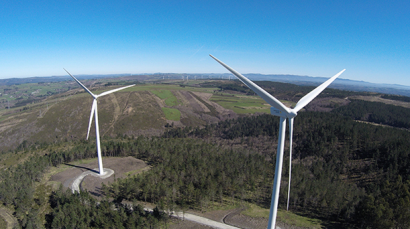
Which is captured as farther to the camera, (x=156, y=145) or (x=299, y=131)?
(x=299, y=131)

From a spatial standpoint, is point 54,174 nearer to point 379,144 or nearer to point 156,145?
point 156,145

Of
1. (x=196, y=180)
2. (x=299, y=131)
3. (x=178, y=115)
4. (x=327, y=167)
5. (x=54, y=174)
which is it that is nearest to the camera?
(x=196, y=180)

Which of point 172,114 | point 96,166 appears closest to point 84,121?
point 172,114

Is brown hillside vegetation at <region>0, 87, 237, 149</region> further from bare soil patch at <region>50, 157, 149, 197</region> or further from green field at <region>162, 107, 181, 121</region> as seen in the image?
bare soil patch at <region>50, 157, 149, 197</region>

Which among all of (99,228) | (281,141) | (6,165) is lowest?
(6,165)

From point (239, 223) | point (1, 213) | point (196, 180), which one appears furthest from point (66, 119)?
point (239, 223)

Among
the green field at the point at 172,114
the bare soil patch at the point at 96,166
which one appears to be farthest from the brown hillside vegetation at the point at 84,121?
the bare soil patch at the point at 96,166
